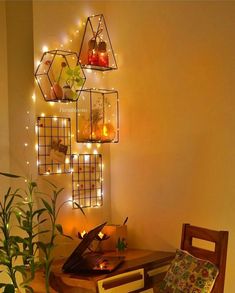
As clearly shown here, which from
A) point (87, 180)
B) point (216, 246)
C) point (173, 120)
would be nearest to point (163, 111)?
point (173, 120)

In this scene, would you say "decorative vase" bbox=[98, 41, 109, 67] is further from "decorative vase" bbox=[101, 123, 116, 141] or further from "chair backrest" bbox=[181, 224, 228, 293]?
"chair backrest" bbox=[181, 224, 228, 293]

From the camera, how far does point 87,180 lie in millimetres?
3387

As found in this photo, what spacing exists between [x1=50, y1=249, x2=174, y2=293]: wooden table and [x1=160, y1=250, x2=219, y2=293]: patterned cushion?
0.79ft

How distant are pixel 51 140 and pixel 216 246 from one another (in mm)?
1375

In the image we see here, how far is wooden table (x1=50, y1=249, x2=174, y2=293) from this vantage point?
2.58m

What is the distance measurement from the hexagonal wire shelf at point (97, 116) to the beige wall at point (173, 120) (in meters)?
0.09

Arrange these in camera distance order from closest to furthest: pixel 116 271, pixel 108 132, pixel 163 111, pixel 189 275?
pixel 189 275
pixel 116 271
pixel 163 111
pixel 108 132

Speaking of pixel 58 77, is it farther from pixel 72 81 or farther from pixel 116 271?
pixel 116 271

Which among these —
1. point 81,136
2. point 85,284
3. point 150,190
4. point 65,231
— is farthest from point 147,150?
point 85,284

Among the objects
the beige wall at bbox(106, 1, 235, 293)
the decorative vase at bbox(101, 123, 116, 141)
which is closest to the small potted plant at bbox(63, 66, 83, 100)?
the decorative vase at bbox(101, 123, 116, 141)

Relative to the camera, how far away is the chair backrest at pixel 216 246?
252 cm

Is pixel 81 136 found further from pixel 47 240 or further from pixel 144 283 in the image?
pixel 144 283

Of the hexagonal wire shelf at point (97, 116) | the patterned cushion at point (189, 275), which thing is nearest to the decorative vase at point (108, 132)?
the hexagonal wire shelf at point (97, 116)

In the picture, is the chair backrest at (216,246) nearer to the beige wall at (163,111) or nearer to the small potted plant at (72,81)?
the beige wall at (163,111)
